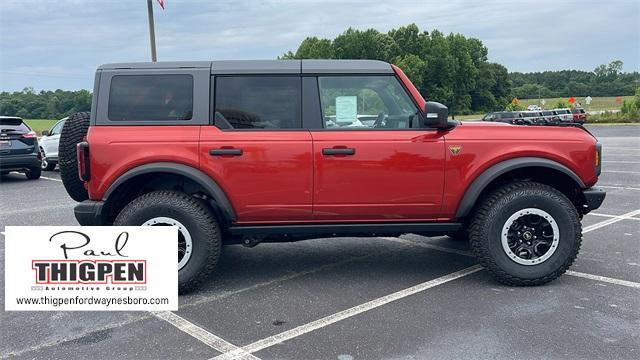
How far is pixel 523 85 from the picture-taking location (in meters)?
96.2

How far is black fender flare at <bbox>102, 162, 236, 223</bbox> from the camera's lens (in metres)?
4.20

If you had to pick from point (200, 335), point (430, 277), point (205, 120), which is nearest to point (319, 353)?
point (200, 335)

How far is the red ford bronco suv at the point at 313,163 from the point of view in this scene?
4.25 m

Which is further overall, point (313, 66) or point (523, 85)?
point (523, 85)

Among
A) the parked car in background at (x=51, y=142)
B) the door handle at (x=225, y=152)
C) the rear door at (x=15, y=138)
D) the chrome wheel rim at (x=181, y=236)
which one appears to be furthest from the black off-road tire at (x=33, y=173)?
the door handle at (x=225, y=152)

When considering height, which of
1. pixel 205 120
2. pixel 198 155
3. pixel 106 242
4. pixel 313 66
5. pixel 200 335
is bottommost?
pixel 200 335

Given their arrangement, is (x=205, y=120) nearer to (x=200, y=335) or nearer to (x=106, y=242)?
(x=106, y=242)

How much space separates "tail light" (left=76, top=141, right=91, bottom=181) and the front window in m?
1.95

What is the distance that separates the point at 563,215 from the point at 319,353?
2.47 meters

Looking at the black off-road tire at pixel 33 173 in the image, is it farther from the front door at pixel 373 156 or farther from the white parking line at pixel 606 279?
the white parking line at pixel 606 279

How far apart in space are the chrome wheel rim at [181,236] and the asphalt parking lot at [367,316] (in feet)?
1.05

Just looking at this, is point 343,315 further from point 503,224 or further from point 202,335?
point 503,224

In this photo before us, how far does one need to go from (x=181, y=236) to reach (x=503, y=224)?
2.68 metres

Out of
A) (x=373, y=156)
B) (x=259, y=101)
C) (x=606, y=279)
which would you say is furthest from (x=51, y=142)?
(x=606, y=279)
